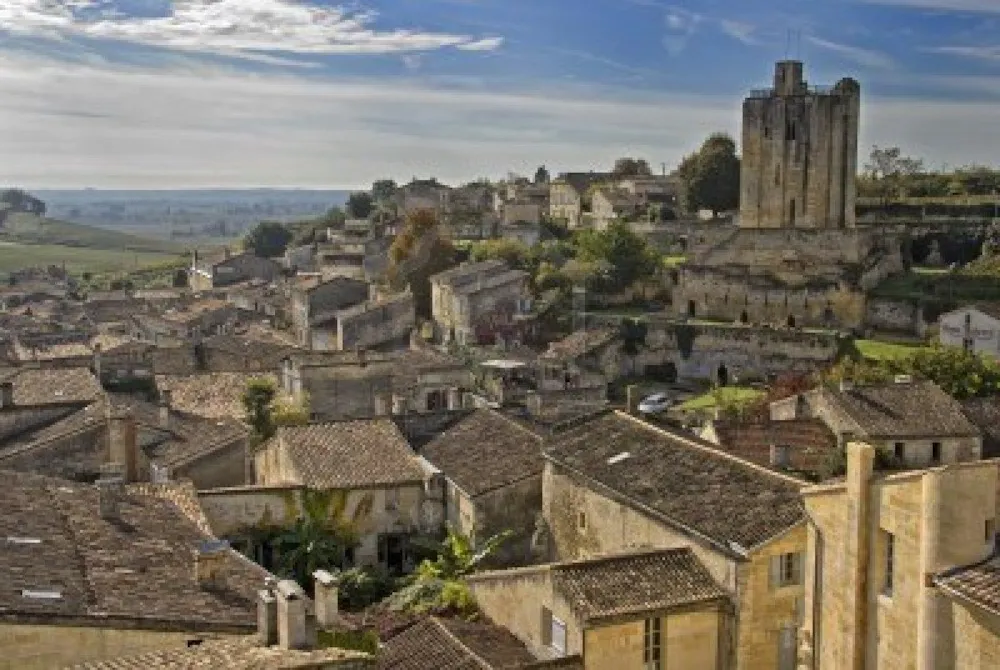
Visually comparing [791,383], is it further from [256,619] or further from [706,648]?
[256,619]

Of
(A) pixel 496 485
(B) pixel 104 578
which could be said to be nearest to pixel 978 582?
(B) pixel 104 578

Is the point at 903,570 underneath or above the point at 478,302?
above

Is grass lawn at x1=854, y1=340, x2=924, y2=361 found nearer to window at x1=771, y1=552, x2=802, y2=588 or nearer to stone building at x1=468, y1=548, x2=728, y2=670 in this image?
window at x1=771, y1=552, x2=802, y2=588

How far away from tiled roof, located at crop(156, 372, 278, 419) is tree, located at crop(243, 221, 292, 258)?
68.1 meters

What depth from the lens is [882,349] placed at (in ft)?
195

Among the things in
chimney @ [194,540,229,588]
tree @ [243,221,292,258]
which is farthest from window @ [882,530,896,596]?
tree @ [243,221,292,258]

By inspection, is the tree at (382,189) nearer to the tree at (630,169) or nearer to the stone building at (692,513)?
the tree at (630,169)

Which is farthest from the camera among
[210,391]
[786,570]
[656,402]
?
[656,402]

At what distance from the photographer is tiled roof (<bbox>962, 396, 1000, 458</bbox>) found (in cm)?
3859

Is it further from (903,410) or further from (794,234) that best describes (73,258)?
(903,410)

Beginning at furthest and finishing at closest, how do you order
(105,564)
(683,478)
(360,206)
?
(360,206)
(683,478)
(105,564)

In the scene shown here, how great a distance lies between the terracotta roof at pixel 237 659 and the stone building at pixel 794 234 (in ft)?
178

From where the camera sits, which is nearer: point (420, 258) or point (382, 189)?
point (420, 258)

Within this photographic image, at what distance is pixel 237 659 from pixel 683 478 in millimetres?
12748
